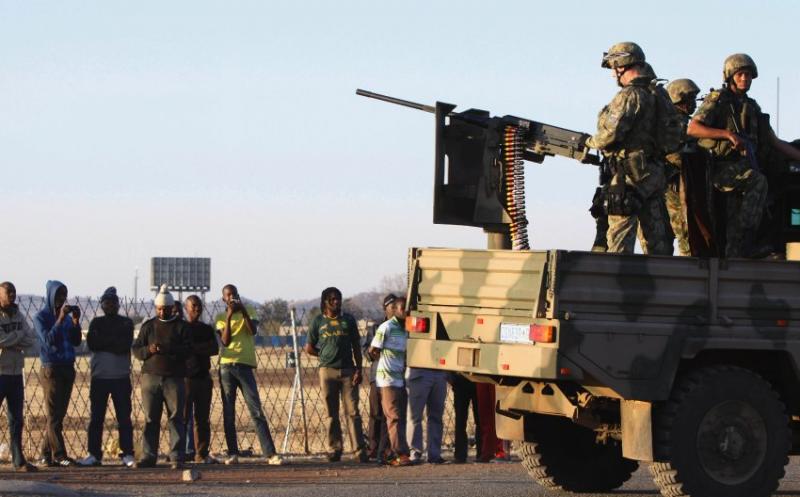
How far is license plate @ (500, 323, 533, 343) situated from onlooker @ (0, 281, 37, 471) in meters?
5.95

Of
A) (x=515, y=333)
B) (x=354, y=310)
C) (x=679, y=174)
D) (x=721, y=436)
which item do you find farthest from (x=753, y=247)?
(x=354, y=310)

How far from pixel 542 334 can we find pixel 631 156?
1.91m

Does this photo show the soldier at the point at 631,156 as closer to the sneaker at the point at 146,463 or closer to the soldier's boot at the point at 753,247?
the soldier's boot at the point at 753,247

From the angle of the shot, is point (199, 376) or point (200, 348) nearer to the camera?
point (200, 348)

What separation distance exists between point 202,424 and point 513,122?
211 inches

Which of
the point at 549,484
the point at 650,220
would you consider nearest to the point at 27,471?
the point at 549,484

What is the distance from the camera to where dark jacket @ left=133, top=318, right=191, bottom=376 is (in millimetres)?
15336

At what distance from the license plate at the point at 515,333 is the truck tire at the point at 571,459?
1500 millimetres

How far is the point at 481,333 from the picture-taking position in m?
10.6

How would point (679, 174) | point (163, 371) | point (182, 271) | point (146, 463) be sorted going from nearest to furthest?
point (679, 174), point (146, 463), point (163, 371), point (182, 271)

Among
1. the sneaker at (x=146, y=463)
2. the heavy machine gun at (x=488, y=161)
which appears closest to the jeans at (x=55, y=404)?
the sneaker at (x=146, y=463)

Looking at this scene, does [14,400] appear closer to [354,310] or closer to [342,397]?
[342,397]

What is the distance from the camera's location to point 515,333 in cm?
1023

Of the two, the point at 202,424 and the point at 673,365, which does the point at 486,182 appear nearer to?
the point at 673,365
